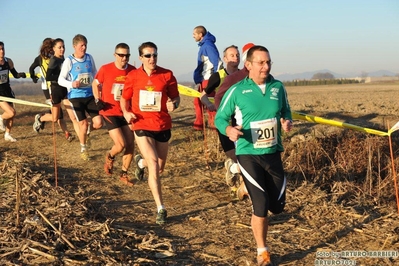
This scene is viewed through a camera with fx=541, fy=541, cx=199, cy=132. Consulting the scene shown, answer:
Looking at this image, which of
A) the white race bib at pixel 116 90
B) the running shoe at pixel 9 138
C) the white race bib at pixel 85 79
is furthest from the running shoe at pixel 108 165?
the running shoe at pixel 9 138

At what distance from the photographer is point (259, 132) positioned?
524 centimetres

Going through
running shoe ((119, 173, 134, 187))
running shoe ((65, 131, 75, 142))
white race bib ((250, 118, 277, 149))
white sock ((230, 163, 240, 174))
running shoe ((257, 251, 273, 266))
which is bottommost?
running shoe ((257, 251, 273, 266))

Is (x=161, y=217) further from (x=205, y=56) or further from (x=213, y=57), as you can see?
(x=205, y=56)

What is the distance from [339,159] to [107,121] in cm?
420

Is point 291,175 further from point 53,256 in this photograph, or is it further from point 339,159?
point 53,256

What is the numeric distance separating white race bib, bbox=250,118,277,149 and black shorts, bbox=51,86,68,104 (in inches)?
267

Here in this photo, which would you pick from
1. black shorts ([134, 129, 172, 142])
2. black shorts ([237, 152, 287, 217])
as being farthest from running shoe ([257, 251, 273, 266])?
black shorts ([134, 129, 172, 142])

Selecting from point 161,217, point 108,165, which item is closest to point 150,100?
point 161,217

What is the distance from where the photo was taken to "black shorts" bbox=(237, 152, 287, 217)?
203 inches

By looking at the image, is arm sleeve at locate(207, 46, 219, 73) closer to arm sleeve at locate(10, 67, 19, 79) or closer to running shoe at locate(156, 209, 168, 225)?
arm sleeve at locate(10, 67, 19, 79)

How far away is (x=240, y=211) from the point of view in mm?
6984

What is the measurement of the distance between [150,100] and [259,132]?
2112mm

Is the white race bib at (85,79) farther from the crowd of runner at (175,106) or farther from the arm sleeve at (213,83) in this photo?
the arm sleeve at (213,83)

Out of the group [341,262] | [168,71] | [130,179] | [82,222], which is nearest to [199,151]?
[130,179]
